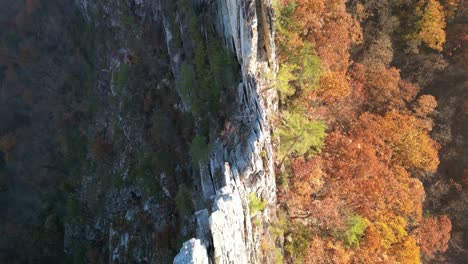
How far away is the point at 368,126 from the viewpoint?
947 inches

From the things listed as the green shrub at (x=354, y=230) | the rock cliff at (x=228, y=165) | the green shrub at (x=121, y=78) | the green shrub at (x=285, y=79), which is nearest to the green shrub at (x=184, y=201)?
the rock cliff at (x=228, y=165)

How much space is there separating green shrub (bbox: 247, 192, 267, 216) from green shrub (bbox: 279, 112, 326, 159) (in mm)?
4179

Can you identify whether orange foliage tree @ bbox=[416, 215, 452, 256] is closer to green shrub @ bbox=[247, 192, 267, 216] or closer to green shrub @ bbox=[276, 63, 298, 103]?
green shrub @ bbox=[276, 63, 298, 103]

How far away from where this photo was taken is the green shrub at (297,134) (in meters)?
18.2

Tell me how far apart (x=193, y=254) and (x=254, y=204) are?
477cm

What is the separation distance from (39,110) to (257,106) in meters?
36.7

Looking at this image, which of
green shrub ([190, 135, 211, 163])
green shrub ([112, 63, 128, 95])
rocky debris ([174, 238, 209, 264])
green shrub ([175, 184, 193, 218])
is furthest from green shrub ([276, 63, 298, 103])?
green shrub ([112, 63, 128, 95])

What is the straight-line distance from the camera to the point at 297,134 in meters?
18.2

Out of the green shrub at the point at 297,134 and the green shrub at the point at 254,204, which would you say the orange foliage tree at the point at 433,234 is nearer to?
the green shrub at the point at 297,134

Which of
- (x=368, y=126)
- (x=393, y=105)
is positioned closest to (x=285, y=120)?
(x=368, y=126)

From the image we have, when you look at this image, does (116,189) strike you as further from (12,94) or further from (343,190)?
(12,94)

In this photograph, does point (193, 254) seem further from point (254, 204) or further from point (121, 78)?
point (121, 78)

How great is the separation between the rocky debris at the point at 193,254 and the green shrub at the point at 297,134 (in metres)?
8.68

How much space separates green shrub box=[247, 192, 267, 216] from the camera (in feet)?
48.2
